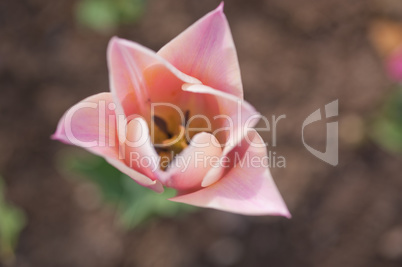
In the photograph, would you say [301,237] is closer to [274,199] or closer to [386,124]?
[386,124]

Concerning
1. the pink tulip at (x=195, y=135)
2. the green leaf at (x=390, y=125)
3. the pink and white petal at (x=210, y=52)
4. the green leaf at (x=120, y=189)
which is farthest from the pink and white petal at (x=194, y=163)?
the green leaf at (x=390, y=125)

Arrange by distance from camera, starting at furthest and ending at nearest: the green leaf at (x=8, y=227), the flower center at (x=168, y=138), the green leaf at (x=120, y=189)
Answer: the green leaf at (x=8, y=227)
the green leaf at (x=120, y=189)
the flower center at (x=168, y=138)

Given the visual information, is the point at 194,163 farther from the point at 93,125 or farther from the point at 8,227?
the point at 8,227

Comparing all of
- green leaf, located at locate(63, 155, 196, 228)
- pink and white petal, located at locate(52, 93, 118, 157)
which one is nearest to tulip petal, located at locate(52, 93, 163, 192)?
pink and white petal, located at locate(52, 93, 118, 157)

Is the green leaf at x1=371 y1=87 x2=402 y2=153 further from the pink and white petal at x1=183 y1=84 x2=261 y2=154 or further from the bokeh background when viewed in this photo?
the pink and white petal at x1=183 y1=84 x2=261 y2=154

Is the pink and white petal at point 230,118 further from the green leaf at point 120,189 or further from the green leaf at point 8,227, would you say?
the green leaf at point 8,227

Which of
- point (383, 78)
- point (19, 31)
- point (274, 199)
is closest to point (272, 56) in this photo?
point (383, 78)
